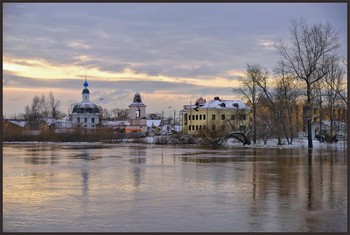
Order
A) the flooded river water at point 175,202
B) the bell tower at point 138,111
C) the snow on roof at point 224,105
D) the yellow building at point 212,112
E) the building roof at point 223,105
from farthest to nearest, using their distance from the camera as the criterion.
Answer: the bell tower at point 138,111
the snow on roof at point 224,105
the building roof at point 223,105
the yellow building at point 212,112
the flooded river water at point 175,202

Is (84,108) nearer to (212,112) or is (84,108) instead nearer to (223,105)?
(212,112)

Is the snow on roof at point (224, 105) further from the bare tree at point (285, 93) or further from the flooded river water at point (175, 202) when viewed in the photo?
the flooded river water at point (175, 202)

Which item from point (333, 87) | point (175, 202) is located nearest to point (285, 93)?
point (333, 87)

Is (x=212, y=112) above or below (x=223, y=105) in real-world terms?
below

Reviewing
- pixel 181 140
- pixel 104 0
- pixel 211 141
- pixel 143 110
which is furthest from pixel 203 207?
pixel 143 110

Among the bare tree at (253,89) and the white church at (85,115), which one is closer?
the bare tree at (253,89)

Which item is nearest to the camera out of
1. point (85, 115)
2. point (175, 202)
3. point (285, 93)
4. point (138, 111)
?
point (175, 202)

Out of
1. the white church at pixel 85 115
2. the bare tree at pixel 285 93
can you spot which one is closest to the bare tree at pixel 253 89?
the bare tree at pixel 285 93

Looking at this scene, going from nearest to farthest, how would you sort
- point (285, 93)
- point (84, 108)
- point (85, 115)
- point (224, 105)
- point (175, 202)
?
point (175, 202) < point (285, 93) < point (224, 105) < point (85, 115) < point (84, 108)

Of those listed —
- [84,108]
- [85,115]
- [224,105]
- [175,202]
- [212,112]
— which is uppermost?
[84,108]

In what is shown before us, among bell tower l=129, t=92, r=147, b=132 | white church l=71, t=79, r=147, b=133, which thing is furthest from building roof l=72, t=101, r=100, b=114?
bell tower l=129, t=92, r=147, b=132

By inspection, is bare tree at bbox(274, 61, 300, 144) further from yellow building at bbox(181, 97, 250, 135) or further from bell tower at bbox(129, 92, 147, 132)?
bell tower at bbox(129, 92, 147, 132)

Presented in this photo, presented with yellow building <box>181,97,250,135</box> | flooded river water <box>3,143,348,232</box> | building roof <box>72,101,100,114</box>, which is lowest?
flooded river water <box>3,143,348,232</box>

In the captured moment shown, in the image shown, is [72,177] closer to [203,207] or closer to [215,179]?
[215,179]
